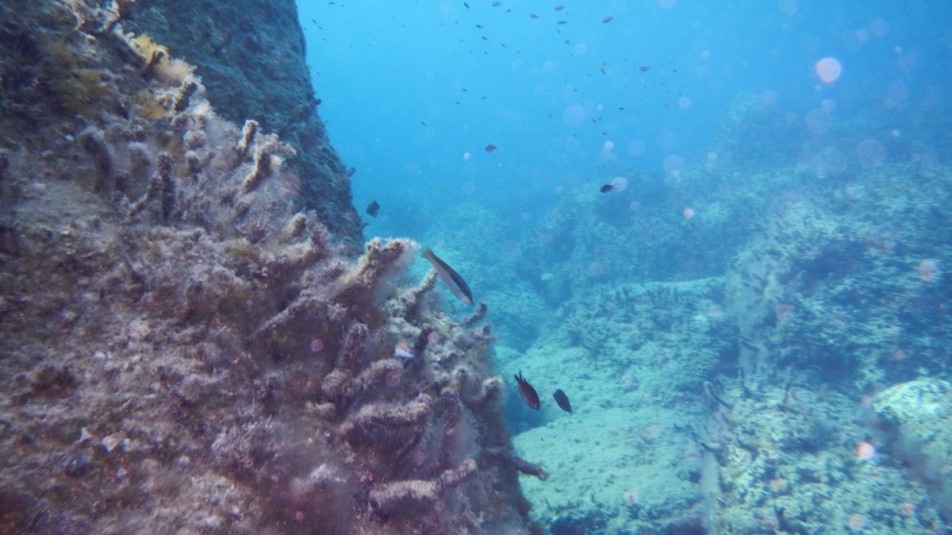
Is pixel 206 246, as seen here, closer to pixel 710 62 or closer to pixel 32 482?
pixel 32 482

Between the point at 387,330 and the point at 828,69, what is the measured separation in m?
114

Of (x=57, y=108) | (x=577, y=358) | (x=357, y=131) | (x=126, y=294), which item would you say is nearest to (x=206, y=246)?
(x=126, y=294)

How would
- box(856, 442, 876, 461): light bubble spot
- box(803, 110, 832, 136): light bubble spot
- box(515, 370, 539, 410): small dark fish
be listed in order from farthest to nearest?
box(803, 110, 832, 136): light bubble spot
box(856, 442, 876, 461): light bubble spot
box(515, 370, 539, 410): small dark fish

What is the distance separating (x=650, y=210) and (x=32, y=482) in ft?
70.3

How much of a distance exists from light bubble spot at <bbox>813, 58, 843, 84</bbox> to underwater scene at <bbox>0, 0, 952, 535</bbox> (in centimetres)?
7710

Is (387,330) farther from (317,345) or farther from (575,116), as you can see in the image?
(575,116)

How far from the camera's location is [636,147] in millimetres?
69188

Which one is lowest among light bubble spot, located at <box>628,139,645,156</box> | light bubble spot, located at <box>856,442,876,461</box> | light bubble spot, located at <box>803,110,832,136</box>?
light bubble spot, located at <box>856,442,876,461</box>

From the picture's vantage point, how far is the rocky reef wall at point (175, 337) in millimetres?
1348

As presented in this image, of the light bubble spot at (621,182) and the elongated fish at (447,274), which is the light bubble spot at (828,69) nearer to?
the light bubble spot at (621,182)

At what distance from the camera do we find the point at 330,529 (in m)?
1.66

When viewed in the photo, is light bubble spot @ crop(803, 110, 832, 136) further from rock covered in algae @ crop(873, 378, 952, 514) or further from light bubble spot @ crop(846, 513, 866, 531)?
light bubble spot @ crop(846, 513, 866, 531)

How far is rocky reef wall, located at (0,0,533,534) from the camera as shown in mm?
1348

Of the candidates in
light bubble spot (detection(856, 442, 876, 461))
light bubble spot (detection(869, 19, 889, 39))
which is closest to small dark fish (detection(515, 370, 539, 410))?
light bubble spot (detection(856, 442, 876, 461))
